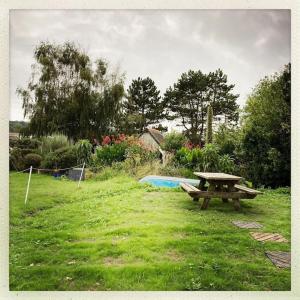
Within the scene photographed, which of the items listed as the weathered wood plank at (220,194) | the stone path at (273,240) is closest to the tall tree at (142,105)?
the weathered wood plank at (220,194)

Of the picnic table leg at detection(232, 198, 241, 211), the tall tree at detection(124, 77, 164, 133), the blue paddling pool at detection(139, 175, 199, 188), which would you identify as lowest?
the picnic table leg at detection(232, 198, 241, 211)

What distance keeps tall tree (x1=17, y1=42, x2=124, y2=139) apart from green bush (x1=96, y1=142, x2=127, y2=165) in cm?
26

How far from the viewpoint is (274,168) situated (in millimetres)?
5039

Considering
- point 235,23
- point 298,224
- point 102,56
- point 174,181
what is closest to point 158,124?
point 174,181

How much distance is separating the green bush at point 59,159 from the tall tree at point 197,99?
150 cm

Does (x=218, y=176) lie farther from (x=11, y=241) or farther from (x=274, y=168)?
(x=11, y=241)

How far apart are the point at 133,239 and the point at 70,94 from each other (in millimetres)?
2194

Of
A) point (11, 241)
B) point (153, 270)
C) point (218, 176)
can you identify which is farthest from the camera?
point (218, 176)

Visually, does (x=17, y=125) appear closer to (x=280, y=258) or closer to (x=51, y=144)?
(x=51, y=144)

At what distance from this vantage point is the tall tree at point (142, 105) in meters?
4.98

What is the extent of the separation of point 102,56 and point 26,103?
1.19m

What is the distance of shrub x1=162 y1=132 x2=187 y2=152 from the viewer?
5078 mm

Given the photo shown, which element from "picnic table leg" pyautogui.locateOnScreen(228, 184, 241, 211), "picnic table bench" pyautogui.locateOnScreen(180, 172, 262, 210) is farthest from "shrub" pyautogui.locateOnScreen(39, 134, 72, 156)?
"picnic table leg" pyautogui.locateOnScreen(228, 184, 241, 211)

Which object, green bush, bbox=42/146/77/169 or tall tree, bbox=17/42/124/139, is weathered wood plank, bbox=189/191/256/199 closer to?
tall tree, bbox=17/42/124/139
